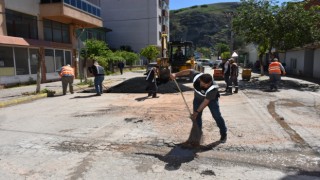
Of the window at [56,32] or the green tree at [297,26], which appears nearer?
the green tree at [297,26]

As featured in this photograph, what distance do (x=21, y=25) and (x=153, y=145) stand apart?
1879cm

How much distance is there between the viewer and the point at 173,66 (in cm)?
2280

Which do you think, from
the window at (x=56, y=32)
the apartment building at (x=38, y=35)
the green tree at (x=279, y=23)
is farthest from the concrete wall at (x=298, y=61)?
the window at (x=56, y=32)

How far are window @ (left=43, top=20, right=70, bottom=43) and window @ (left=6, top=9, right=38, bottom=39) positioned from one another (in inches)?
51.9

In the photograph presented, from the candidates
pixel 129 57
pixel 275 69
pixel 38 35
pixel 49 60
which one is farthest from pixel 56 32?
pixel 129 57

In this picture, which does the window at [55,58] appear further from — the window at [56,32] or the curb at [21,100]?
the curb at [21,100]

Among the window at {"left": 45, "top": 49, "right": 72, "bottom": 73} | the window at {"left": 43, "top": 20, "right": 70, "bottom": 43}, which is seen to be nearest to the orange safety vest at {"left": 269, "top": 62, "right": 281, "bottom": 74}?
the window at {"left": 45, "top": 49, "right": 72, "bottom": 73}

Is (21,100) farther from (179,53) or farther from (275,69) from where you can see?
(179,53)

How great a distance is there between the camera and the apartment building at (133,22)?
58.0 metres

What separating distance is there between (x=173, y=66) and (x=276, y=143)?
1663 cm

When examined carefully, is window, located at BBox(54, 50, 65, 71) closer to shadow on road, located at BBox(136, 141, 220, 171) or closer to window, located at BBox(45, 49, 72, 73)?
window, located at BBox(45, 49, 72, 73)

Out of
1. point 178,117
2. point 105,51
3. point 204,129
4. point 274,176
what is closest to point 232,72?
point 178,117

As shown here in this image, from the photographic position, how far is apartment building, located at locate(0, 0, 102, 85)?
20281 mm

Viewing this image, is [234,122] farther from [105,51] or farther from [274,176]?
[105,51]
